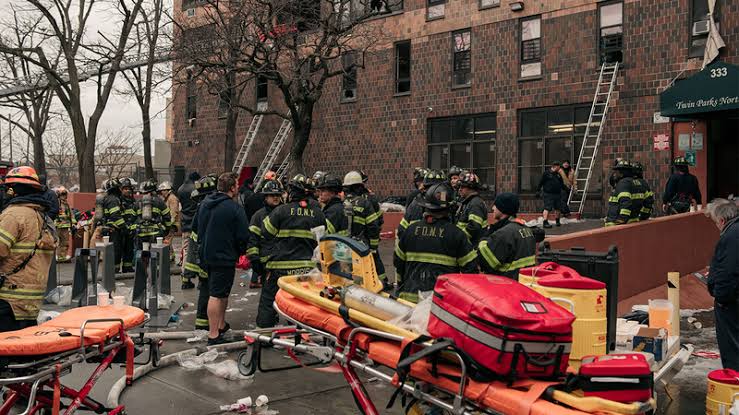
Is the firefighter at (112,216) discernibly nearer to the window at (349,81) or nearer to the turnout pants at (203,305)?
the turnout pants at (203,305)

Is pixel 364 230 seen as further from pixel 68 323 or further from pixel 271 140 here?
pixel 271 140

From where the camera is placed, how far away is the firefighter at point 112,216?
45.4ft

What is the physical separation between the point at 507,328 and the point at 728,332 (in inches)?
158

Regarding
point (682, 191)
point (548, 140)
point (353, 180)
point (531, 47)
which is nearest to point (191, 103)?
point (531, 47)

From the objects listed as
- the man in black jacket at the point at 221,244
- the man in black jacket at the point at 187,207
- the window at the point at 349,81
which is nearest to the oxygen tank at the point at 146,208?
the man in black jacket at the point at 187,207

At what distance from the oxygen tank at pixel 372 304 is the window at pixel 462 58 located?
19.4 meters

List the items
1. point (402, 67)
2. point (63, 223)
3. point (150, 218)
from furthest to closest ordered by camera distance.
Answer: point (402, 67) → point (63, 223) → point (150, 218)

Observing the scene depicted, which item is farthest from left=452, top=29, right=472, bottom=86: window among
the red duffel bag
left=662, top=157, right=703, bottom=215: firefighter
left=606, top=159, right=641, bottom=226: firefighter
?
the red duffel bag

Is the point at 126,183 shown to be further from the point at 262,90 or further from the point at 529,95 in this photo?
the point at 262,90

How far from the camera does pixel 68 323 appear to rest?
5.02 meters

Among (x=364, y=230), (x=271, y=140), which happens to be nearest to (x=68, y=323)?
(x=364, y=230)

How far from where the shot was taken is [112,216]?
1387 centimetres

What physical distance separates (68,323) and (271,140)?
2531 cm

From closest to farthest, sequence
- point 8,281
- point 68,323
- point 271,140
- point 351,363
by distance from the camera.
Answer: point 351,363 → point 68,323 → point 8,281 → point 271,140
